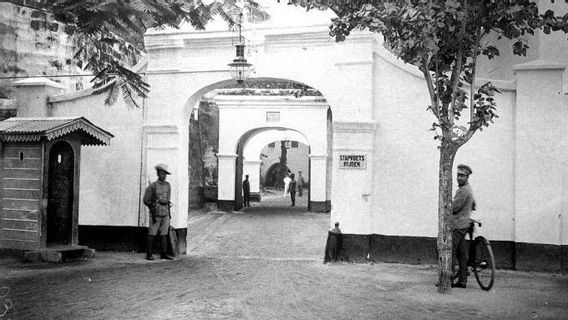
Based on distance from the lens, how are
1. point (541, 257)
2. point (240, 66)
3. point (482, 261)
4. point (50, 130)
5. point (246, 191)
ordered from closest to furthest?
point (482, 261) → point (541, 257) → point (50, 130) → point (240, 66) → point (246, 191)

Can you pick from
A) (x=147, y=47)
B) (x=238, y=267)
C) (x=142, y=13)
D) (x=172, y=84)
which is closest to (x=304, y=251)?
(x=238, y=267)

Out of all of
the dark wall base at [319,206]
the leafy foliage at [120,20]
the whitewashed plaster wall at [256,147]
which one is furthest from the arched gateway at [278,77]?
the whitewashed plaster wall at [256,147]

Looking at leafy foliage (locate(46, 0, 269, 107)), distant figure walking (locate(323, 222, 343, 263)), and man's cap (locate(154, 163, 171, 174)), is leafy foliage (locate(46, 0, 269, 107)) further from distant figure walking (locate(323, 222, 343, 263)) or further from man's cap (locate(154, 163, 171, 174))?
distant figure walking (locate(323, 222, 343, 263))

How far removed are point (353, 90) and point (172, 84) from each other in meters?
3.70

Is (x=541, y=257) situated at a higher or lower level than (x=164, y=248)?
higher

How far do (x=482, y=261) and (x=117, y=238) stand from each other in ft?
23.6

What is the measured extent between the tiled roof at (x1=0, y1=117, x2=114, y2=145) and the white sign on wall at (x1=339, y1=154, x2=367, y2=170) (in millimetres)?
4492

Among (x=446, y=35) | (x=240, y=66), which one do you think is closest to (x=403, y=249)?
(x=446, y=35)

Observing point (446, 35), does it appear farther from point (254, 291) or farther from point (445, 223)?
point (254, 291)

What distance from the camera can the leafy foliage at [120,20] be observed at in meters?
4.96

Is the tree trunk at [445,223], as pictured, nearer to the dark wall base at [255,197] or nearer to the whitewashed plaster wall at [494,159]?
the whitewashed plaster wall at [494,159]

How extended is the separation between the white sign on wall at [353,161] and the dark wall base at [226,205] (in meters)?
12.9

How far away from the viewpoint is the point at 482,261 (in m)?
7.96

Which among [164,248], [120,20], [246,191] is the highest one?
[120,20]
